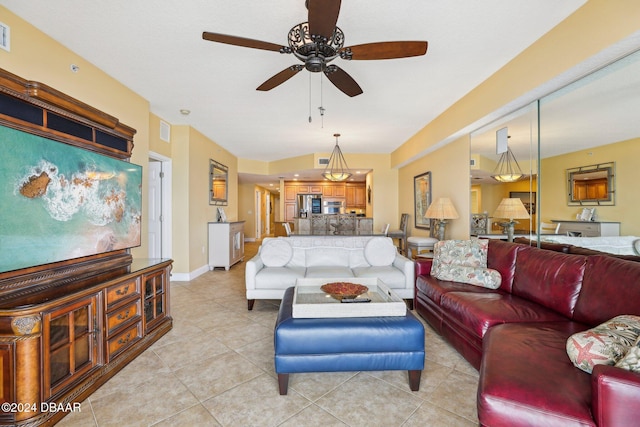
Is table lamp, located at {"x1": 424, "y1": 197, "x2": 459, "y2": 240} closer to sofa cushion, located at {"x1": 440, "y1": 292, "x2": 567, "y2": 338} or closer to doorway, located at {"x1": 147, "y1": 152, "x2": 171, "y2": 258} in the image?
sofa cushion, located at {"x1": 440, "y1": 292, "x2": 567, "y2": 338}

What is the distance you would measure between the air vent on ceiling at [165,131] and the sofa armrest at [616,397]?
5.18m

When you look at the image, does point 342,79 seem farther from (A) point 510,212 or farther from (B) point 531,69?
(A) point 510,212

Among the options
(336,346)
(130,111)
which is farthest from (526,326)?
(130,111)

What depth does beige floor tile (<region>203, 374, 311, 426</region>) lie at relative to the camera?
1.58m

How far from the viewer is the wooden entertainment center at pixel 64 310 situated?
1425 mm

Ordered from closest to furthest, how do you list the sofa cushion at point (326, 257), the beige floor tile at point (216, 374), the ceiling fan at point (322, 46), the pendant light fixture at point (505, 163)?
the ceiling fan at point (322, 46) < the beige floor tile at point (216, 374) < the pendant light fixture at point (505, 163) < the sofa cushion at point (326, 257)

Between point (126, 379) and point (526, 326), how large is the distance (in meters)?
2.74

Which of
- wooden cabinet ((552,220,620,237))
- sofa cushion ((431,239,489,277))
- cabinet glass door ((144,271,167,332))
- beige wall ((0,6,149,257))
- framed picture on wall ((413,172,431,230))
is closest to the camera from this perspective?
beige wall ((0,6,149,257))

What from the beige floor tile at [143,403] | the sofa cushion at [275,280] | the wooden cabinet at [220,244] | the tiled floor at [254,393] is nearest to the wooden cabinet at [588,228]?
the tiled floor at [254,393]

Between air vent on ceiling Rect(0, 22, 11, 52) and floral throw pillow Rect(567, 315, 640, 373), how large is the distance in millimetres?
3960

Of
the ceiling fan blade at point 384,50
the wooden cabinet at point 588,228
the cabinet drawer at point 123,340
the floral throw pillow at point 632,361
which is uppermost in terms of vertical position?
the ceiling fan blade at point 384,50

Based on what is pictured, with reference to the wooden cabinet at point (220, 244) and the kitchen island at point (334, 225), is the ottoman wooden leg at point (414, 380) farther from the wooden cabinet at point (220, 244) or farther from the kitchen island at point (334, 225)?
the wooden cabinet at point (220, 244)

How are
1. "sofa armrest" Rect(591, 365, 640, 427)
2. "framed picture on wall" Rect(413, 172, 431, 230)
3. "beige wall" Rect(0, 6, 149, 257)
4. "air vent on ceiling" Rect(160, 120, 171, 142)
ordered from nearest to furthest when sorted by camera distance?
"sofa armrest" Rect(591, 365, 640, 427) < "beige wall" Rect(0, 6, 149, 257) < "air vent on ceiling" Rect(160, 120, 171, 142) < "framed picture on wall" Rect(413, 172, 431, 230)

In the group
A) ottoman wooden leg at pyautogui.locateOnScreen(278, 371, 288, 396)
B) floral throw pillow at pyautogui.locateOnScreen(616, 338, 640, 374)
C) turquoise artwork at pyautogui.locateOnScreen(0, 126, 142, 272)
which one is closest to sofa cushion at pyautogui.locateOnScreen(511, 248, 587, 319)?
floral throw pillow at pyautogui.locateOnScreen(616, 338, 640, 374)
